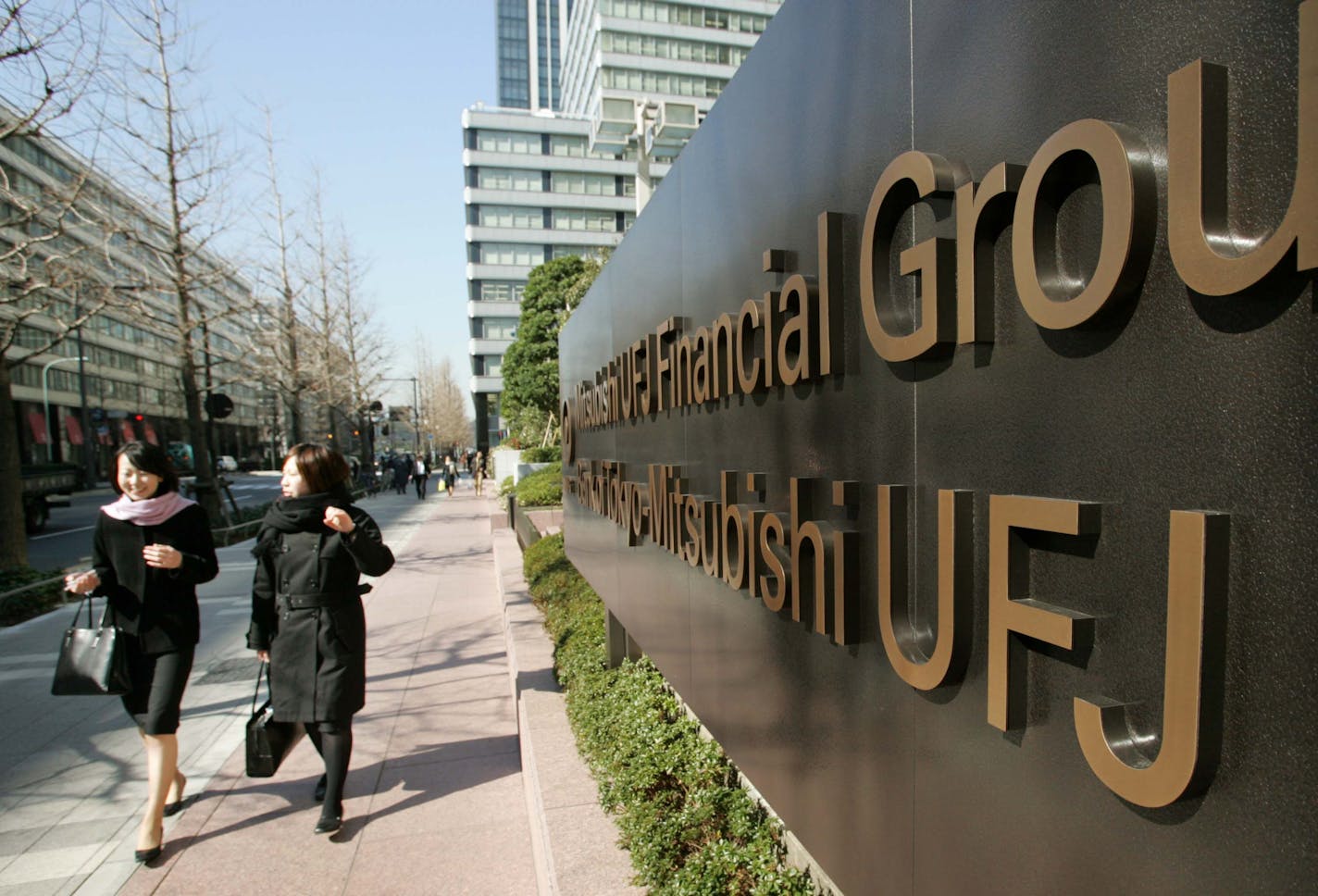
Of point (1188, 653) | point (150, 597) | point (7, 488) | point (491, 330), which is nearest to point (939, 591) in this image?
point (1188, 653)

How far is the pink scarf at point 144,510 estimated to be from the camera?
4.04 m

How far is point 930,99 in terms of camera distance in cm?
154

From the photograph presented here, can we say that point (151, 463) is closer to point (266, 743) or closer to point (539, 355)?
point (266, 743)

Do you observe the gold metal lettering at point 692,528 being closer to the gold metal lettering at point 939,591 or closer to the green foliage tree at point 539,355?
the gold metal lettering at point 939,591

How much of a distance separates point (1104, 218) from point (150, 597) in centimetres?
459

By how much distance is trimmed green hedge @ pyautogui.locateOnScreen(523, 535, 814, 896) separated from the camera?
2.87 meters

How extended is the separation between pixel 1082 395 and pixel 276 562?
4.05m

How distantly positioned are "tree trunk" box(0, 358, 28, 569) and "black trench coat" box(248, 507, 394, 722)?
9520 millimetres

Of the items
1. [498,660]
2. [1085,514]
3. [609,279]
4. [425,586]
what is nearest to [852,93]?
[1085,514]

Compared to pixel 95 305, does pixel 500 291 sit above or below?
above

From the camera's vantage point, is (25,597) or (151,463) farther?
(25,597)

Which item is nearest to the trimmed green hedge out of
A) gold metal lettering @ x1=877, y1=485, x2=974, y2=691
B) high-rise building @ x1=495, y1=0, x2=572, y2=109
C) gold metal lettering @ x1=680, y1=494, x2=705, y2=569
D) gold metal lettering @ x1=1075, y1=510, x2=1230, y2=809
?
gold metal lettering @ x1=680, y1=494, x2=705, y2=569

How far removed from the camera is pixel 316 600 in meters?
4.03

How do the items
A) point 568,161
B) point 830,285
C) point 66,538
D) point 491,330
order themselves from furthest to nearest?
point 568,161, point 491,330, point 66,538, point 830,285
